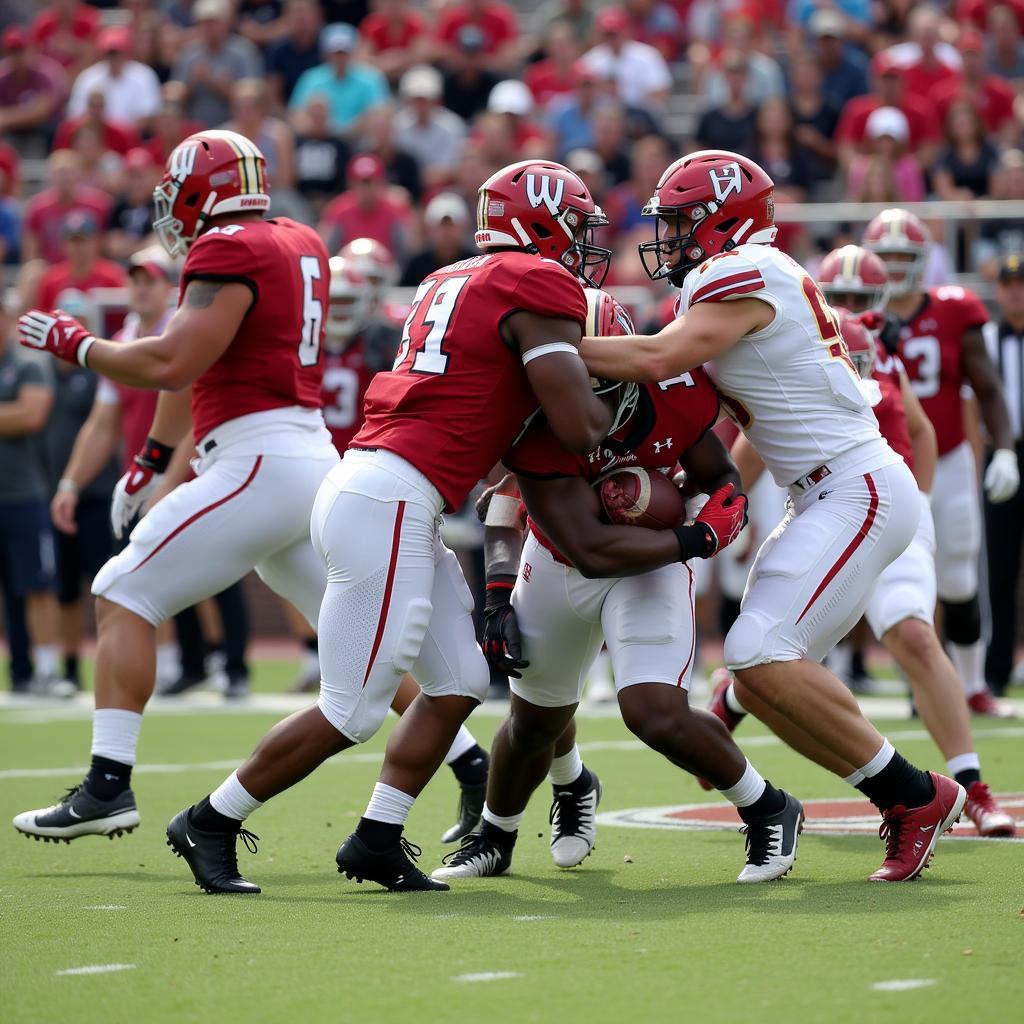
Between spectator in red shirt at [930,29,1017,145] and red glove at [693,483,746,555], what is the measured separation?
9140mm

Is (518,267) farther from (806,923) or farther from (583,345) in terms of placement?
(806,923)

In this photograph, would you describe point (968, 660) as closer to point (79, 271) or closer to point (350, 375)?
point (350, 375)

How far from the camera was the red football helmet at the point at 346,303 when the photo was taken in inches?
369

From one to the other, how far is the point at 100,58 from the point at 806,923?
14.4m

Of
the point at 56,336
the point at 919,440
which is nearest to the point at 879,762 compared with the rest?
the point at 919,440

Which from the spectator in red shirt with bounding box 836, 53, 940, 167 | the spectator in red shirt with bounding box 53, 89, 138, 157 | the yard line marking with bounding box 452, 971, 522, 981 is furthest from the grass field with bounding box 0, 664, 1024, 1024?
the spectator in red shirt with bounding box 53, 89, 138, 157

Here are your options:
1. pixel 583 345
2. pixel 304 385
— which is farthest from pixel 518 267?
pixel 304 385

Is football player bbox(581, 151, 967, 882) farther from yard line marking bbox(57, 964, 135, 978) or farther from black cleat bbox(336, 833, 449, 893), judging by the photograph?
yard line marking bbox(57, 964, 135, 978)

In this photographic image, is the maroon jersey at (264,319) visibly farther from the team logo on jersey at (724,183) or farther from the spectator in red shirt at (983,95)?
the spectator in red shirt at (983,95)

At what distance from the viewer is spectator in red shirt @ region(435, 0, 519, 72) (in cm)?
1592

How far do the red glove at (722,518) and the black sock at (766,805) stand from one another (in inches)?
26.3

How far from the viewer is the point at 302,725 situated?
4.80m

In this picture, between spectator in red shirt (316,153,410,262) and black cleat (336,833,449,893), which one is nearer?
black cleat (336,833,449,893)

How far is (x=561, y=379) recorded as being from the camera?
15.0ft
